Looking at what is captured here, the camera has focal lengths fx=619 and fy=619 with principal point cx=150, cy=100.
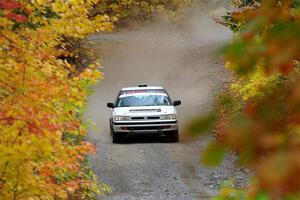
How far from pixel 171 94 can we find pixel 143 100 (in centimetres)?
1172

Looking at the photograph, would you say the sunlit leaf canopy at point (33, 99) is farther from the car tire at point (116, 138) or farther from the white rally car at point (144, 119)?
the car tire at point (116, 138)

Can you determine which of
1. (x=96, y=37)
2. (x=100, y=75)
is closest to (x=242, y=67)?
(x=100, y=75)

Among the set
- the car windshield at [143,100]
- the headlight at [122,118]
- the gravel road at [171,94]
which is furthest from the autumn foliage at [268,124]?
the car windshield at [143,100]

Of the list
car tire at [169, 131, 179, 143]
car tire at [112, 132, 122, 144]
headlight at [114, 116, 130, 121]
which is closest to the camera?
headlight at [114, 116, 130, 121]

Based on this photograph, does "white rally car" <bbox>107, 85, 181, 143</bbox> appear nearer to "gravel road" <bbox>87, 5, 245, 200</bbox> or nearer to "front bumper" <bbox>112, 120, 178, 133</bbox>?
"front bumper" <bbox>112, 120, 178, 133</bbox>

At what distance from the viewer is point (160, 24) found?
48438 mm

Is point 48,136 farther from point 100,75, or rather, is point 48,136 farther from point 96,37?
point 96,37

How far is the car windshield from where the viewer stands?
1816 centimetres

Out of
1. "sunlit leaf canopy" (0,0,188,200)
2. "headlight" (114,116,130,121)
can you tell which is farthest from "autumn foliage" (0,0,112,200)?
"headlight" (114,116,130,121)

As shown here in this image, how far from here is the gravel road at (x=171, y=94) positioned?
537 inches

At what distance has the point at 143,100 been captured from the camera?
1830cm

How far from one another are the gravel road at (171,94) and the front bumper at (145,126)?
0.47m

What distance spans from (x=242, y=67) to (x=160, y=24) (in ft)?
155

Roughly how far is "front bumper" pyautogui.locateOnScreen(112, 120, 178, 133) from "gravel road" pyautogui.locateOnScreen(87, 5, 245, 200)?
0.47 meters
